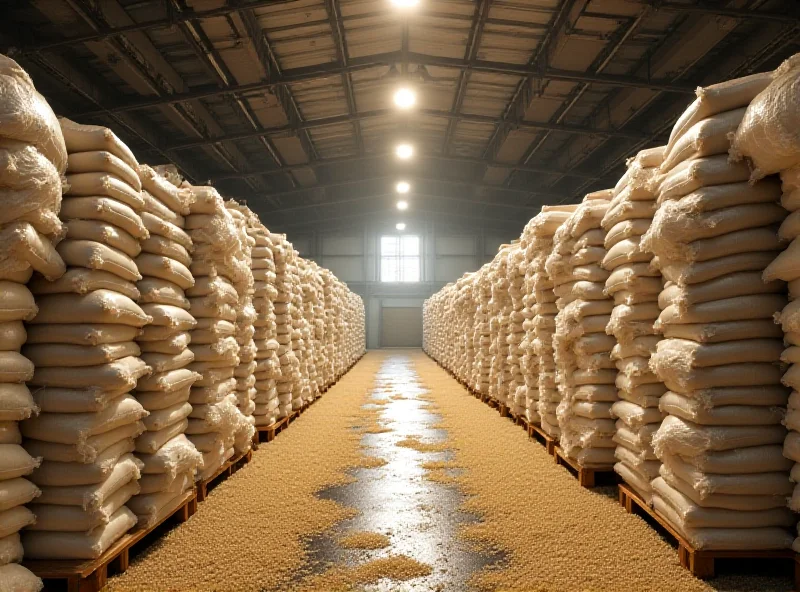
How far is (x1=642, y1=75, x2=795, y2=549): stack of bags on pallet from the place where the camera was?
276 cm

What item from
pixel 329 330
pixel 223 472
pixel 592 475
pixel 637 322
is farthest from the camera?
pixel 329 330

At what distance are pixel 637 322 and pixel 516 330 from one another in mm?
3152

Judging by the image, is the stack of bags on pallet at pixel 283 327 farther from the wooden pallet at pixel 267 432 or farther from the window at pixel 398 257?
the window at pixel 398 257

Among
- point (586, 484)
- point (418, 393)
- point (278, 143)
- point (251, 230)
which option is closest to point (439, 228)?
point (278, 143)

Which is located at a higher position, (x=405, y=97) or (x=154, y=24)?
(x=405, y=97)

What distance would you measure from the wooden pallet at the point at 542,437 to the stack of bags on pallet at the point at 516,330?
36 cm

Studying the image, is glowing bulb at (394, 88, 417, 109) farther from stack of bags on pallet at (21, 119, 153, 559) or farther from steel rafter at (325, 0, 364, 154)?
stack of bags on pallet at (21, 119, 153, 559)

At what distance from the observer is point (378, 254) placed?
2656 centimetres

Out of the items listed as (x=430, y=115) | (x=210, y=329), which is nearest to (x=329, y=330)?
(x=430, y=115)

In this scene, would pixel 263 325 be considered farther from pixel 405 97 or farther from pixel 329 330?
pixel 405 97

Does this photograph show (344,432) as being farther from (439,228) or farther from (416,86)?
(439,228)

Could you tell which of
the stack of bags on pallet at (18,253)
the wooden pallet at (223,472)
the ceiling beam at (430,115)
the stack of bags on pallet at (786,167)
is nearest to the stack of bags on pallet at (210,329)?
the wooden pallet at (223,472)

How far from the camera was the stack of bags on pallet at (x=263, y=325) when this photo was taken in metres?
5.95

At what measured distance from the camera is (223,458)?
4363 mm
